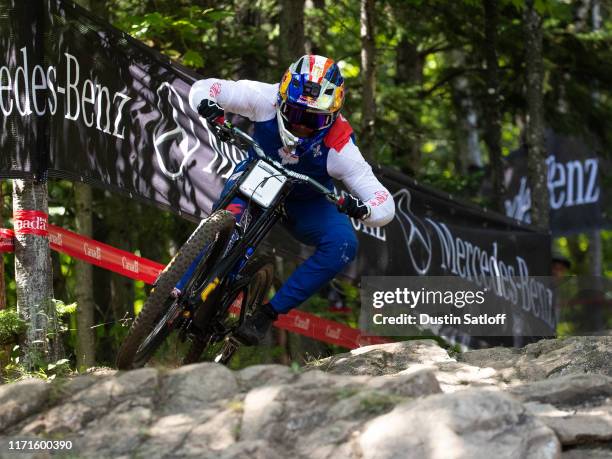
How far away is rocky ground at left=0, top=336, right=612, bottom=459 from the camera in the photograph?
4691mm

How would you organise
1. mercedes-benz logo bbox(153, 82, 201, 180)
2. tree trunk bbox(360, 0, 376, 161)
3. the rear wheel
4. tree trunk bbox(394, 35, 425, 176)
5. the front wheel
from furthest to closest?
tree trunk bbox(394, 35, 425, 176) → tree trunk bbox(360, 0, 376, 161) → mercedes-benz logo bbox(153, 82, 201, 180) → the rear wheel → the front wheel

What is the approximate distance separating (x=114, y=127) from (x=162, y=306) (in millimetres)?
2576

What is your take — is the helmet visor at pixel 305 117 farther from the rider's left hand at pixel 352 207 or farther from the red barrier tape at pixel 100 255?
the red barrier tape at pixel 100 255

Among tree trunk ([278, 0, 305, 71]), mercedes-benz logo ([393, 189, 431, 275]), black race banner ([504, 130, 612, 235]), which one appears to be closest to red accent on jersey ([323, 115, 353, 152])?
mercedes-benz logo ([393, 189, 431, 275])

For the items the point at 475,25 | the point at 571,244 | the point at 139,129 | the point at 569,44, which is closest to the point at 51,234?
the point at 139,129

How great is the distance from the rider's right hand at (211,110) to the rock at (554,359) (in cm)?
265

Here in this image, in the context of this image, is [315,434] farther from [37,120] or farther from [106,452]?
[37,120]

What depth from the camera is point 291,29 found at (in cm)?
1265

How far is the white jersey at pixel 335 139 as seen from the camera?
284 inches

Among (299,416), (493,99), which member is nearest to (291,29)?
(493,99)

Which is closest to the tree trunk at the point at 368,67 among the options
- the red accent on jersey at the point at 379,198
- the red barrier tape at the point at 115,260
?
the red barrier tape at the point at 115,260

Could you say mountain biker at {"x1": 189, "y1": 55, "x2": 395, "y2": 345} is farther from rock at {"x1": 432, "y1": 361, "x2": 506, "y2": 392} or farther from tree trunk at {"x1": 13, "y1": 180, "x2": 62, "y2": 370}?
tree trunk at {"x1": 13, "y1": 180, "x2": 62, "y2": 370}

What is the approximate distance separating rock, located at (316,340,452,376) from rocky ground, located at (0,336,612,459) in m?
1.84

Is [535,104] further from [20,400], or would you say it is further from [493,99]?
[20,400]
